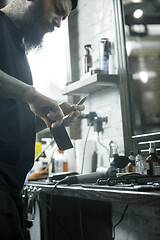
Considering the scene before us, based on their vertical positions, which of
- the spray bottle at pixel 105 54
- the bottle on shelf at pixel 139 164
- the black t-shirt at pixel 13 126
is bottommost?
the bottle on shelf at pixel 139 164

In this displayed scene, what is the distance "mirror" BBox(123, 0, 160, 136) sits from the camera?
6.44ft

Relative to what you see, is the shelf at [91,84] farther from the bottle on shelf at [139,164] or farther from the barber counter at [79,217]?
the barber counter at [79,217]

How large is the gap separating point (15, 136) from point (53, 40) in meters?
2.27

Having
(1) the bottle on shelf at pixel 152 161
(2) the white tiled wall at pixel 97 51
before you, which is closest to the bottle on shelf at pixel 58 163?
(2) the white tiled wall at pixel 97 51

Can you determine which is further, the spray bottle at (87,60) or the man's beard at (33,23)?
the spray bottle at (87,60)

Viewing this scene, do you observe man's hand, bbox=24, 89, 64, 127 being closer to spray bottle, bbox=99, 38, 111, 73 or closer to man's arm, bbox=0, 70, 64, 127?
man's arm, bbox=0, 70, 64, 127

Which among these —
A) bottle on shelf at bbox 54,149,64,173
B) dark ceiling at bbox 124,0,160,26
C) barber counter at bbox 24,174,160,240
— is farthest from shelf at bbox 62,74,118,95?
barber counter at bbox 24,174,160,240

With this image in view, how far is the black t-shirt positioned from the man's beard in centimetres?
6

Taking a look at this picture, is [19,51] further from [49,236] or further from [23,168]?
[49,236]

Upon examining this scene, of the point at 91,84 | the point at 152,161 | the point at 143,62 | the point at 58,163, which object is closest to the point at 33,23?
the point at 143,62

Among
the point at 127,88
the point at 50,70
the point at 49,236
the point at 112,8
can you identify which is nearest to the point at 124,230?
the point at 49,236

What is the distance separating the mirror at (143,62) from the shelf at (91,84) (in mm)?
246

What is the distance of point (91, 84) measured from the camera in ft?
8.36

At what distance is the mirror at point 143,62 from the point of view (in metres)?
1.96
